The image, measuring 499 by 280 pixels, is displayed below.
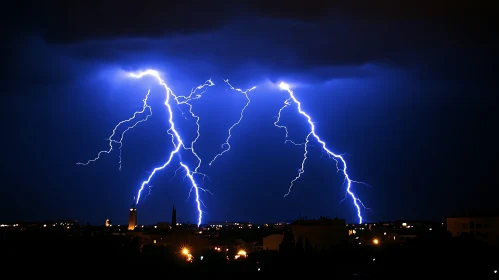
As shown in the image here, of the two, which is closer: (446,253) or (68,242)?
(68,242)

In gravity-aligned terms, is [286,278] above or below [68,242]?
below

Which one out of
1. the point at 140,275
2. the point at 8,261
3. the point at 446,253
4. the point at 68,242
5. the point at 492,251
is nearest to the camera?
the point at 8,261

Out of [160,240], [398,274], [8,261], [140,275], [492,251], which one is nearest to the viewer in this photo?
[8,261]

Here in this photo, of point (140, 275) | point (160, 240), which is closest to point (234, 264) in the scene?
point (140, 275)

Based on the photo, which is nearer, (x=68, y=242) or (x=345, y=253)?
(x=68, y=242)

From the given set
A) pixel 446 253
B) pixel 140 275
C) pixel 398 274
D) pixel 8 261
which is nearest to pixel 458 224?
pixel 446 253

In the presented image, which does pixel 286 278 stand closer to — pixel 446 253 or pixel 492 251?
pixel 446 253

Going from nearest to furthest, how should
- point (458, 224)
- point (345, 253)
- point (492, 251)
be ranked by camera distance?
point (492, 251)
point (345, 253)
point (458, 224)

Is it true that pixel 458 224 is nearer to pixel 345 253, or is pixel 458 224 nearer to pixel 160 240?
pixel 345 253

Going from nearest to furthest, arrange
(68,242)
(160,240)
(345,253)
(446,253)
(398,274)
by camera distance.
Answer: (68,242) < (398,274) < (446,253) < (345,253) < (160,240)
